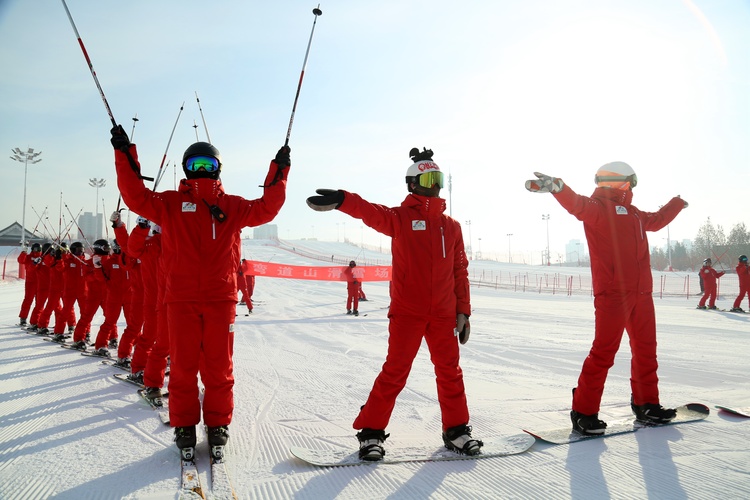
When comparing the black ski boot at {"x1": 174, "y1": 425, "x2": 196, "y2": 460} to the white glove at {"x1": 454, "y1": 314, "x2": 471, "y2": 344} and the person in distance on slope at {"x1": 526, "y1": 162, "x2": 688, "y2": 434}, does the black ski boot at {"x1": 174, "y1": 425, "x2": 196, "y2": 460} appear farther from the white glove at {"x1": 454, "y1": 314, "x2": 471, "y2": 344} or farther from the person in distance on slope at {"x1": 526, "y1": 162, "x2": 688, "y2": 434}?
the person in distance on slope at {"x1": 526, "y1": 162, "x2": 688, "y2": 434}

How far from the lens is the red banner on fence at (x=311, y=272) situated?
762 inches

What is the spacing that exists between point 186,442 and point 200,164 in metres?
1.97

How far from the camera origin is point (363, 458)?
9.59 ft

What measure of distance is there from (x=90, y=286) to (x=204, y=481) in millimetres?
6900

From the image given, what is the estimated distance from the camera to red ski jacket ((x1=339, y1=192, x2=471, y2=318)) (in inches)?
122

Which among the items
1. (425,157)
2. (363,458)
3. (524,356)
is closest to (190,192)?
(425,157)

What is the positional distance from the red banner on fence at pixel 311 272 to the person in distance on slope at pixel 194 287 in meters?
15.7

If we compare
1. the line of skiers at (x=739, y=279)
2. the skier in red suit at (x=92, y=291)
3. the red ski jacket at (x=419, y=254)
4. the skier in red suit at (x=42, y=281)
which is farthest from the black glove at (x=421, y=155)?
the line of skiers at (x=739, y=279)

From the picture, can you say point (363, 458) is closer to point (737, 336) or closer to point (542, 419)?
point (542, 419)

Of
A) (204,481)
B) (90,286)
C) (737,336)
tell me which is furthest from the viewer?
(737,336)

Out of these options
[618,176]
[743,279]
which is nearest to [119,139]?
[618,176]

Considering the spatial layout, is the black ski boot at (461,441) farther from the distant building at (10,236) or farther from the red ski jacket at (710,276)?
the distant building at (10,236)

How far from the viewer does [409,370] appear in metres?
3.10

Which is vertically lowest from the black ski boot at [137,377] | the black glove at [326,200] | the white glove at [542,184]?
the black ski boot at [137,377]
